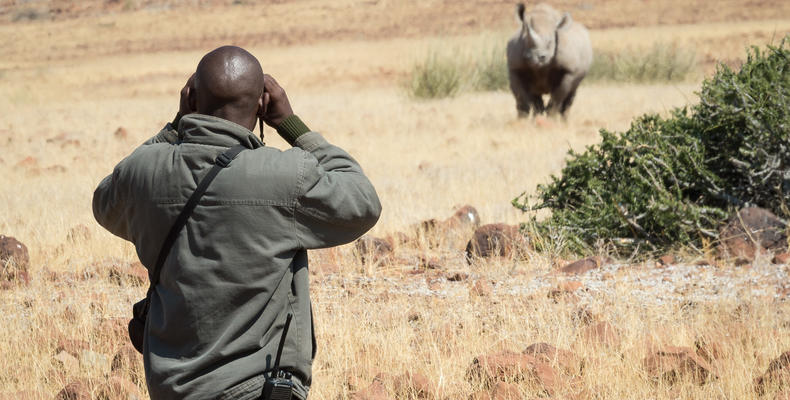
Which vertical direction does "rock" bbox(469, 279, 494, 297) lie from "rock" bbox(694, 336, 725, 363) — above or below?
below

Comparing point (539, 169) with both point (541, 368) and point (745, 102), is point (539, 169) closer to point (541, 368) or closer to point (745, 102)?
point (745, 102)

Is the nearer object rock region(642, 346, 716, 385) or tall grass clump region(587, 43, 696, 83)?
rock region(642, 346, 716, 385)

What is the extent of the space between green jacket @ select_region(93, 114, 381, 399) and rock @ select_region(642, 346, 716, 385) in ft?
6.15

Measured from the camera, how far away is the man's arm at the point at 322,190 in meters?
2.43

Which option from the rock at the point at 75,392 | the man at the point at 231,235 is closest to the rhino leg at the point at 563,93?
the rock at the point at 75,392

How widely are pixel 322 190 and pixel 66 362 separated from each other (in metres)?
2.22

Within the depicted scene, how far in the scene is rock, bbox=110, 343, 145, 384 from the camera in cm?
398

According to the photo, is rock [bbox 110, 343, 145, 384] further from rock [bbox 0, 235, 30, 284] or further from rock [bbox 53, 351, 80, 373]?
rock [bbox 0, 235, 30, 284]

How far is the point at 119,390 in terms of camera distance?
12.2 ft

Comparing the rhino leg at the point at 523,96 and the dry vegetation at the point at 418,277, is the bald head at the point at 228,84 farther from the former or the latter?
the rhino leg at the point at 523,96

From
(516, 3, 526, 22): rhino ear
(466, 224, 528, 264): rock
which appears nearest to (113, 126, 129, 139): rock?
(516, 3, 526, 22): rhino ear

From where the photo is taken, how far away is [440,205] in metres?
8.39

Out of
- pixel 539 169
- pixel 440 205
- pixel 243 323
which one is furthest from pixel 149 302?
pixel 539 169

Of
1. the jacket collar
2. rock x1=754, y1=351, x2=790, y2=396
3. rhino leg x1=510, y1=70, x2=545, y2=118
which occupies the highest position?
the jacket collar
